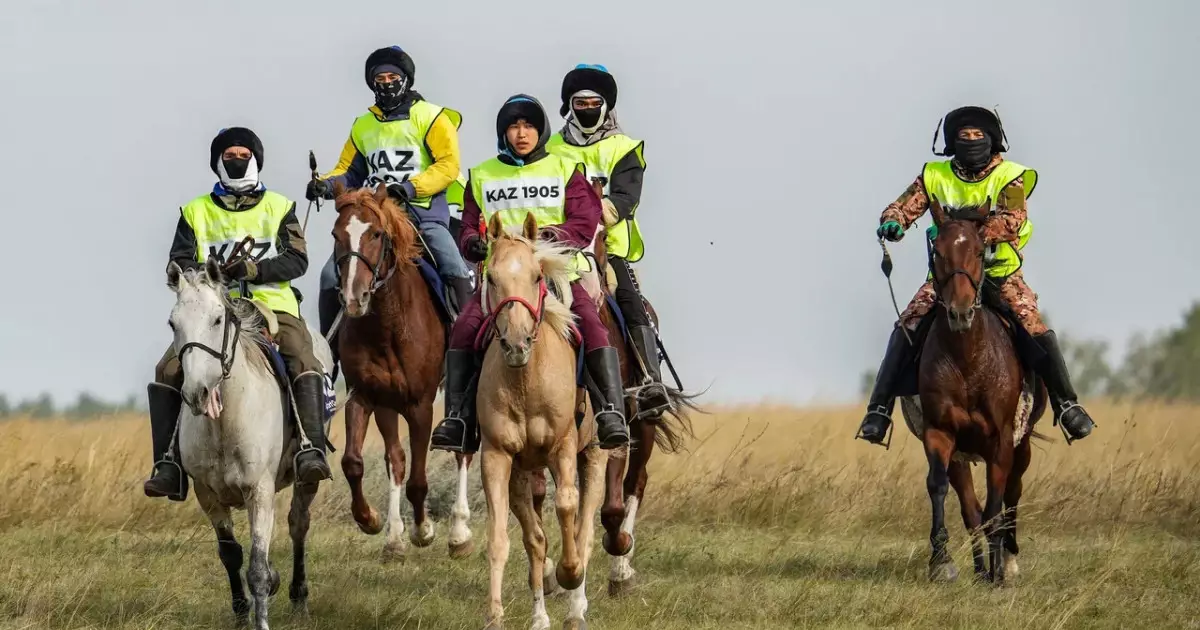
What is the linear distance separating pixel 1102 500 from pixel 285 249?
8.02 meters

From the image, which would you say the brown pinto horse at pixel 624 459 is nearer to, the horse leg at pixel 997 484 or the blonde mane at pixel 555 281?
the blonde mane at pixel 555 281

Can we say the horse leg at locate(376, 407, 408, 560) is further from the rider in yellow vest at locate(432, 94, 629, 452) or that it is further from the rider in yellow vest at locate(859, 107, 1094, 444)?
the rider in yellow vest at locate(859, 107, 1094, 444)

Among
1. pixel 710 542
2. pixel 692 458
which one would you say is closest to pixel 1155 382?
pixel 692 458

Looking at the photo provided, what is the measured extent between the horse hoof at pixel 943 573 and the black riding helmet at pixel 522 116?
12.7 feet

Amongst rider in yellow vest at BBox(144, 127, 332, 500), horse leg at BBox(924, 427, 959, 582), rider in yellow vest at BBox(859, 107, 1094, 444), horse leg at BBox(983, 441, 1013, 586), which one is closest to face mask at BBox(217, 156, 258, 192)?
rider in yellow vest at BBox(144, 127, 332, 500)

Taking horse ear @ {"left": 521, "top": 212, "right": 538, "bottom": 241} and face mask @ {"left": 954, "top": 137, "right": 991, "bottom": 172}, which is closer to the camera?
horse ear @ {"left": 521, "top": 212, "right": 538, "bottom": 241}

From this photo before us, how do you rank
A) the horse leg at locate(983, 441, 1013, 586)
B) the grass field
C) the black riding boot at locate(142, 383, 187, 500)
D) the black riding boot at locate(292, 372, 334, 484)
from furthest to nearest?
the horse leg at locate(983, 441, 1013, 586) < the grass field < the black riding boot at locate(292, 372, 334, 484) < the black riding boot at locate(142, 383, 187, 500)

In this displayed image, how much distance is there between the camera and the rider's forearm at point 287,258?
36.2 ft

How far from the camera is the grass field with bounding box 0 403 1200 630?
10.9 meters

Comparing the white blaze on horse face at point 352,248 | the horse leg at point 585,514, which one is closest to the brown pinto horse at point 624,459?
the horse leg at point 585,514

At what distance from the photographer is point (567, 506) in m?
9.90

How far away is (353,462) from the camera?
42.0 ft

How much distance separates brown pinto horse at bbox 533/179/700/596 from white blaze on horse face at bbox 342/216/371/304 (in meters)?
1.66

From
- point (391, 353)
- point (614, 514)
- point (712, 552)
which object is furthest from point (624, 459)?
point (712, 552)
